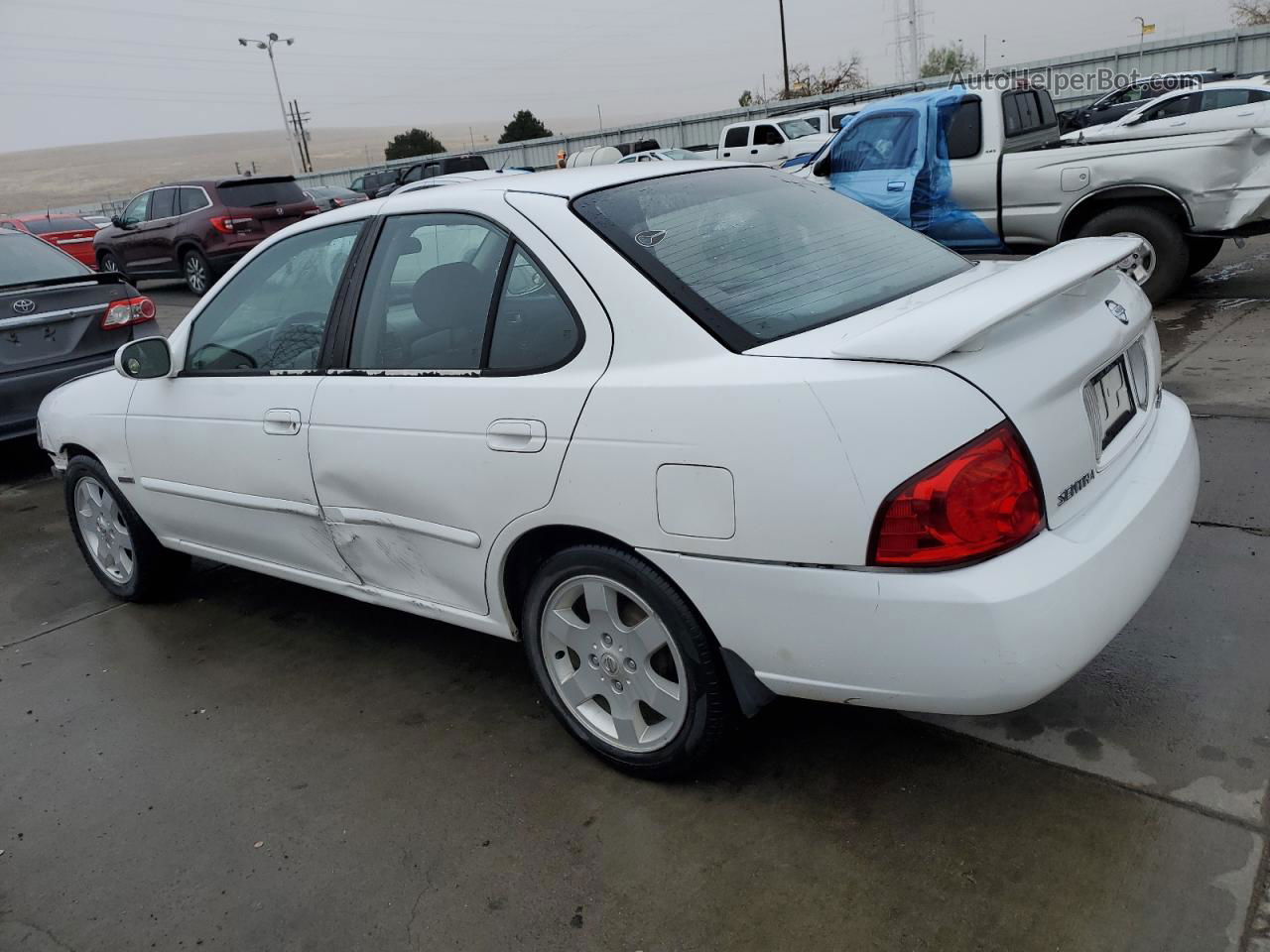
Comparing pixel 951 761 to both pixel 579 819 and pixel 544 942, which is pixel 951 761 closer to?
pixel 579 819

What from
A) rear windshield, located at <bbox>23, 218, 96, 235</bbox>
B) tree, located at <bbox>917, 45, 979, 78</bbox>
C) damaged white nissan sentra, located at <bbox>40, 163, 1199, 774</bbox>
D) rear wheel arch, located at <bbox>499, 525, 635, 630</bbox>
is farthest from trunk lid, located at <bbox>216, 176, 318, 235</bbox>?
tree, located at <bbox>917, 45, 979, 78</bbox>

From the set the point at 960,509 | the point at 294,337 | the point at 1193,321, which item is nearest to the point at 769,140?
the point at 1193,321

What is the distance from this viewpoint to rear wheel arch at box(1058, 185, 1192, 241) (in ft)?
23.4

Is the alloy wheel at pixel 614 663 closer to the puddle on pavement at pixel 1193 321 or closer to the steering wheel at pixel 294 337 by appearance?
the steering wheel at pixel 294 337

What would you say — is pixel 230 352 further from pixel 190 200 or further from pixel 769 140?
pixel 769 140

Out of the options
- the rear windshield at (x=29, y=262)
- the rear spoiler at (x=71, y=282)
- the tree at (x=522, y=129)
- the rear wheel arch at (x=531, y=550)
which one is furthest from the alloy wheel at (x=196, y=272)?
the tree at (x=522, y=129)

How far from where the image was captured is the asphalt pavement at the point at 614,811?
Answer: 2.23 meters

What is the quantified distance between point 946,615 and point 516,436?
1.17 meters

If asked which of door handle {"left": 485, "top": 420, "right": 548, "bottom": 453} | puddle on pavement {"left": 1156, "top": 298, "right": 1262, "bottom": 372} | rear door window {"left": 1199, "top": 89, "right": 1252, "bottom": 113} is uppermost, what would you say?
door handle {"left": 485, "top": 420, "right": 548, "bottom": 453}

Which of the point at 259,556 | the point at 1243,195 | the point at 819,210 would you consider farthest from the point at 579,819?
the point at 1243,195

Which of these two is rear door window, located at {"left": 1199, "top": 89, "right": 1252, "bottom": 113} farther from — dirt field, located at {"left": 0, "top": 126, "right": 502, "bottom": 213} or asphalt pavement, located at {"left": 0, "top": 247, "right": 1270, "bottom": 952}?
dirt field, located at {"left": 0, "top": 126, "right": 502, "bottom": 213}

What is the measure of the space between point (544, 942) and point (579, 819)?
0.42 m

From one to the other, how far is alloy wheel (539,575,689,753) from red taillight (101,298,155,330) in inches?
210

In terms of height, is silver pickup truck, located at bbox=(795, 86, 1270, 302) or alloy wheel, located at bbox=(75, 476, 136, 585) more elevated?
silver pickup truck, located at bbox=(795, 86, 1270, 302)
